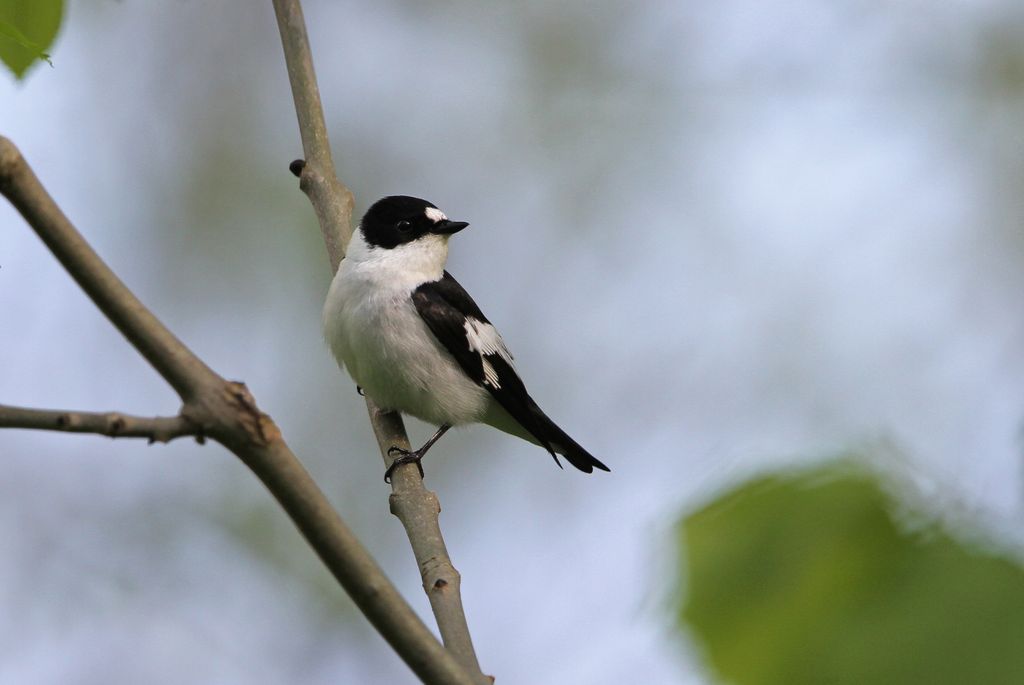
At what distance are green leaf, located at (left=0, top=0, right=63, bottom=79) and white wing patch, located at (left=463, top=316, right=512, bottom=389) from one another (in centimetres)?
348

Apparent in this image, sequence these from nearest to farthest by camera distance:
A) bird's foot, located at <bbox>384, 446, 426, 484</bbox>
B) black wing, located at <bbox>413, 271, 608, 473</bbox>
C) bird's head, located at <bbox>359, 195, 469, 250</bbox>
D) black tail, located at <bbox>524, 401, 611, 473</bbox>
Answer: bird's foot, located at <bbox>384, 446, 426, 484</bbox>
black wing, located at <bbox>413, 271, 608, 473</bbox>
black tail, located at <bbox>524, 401, 611, 473</bbox>
bird's head, located at <bbox>359, 195, 469, 250</bbox>

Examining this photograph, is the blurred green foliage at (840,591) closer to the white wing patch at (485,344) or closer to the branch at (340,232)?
the branch at (340,232)

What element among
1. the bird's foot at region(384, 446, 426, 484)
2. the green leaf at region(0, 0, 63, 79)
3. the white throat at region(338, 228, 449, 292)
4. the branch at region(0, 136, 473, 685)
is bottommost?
the branch at region(0, 136, 473, 685)

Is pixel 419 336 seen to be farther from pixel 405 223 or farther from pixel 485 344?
pixel 405 223

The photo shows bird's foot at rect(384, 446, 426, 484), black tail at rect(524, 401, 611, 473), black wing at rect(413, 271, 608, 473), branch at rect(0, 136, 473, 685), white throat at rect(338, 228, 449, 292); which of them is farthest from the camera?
black tail at rect(524, 401, 611, 473)

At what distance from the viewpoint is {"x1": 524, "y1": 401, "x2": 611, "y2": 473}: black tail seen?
17.4ft

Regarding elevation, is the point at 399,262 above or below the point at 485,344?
above

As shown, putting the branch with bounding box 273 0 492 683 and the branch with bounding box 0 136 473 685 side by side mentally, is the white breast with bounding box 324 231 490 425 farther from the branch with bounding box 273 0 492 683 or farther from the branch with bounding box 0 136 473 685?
the branch with bounding box 0 136 473 685

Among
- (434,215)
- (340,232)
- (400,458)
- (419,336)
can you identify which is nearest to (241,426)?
(400,458)

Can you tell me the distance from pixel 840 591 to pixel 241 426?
98 centimetres

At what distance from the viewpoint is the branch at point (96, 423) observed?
1.68 m

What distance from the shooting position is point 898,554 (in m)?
0.92

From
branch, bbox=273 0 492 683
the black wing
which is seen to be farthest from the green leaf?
the black wing

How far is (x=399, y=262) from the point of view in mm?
5266
